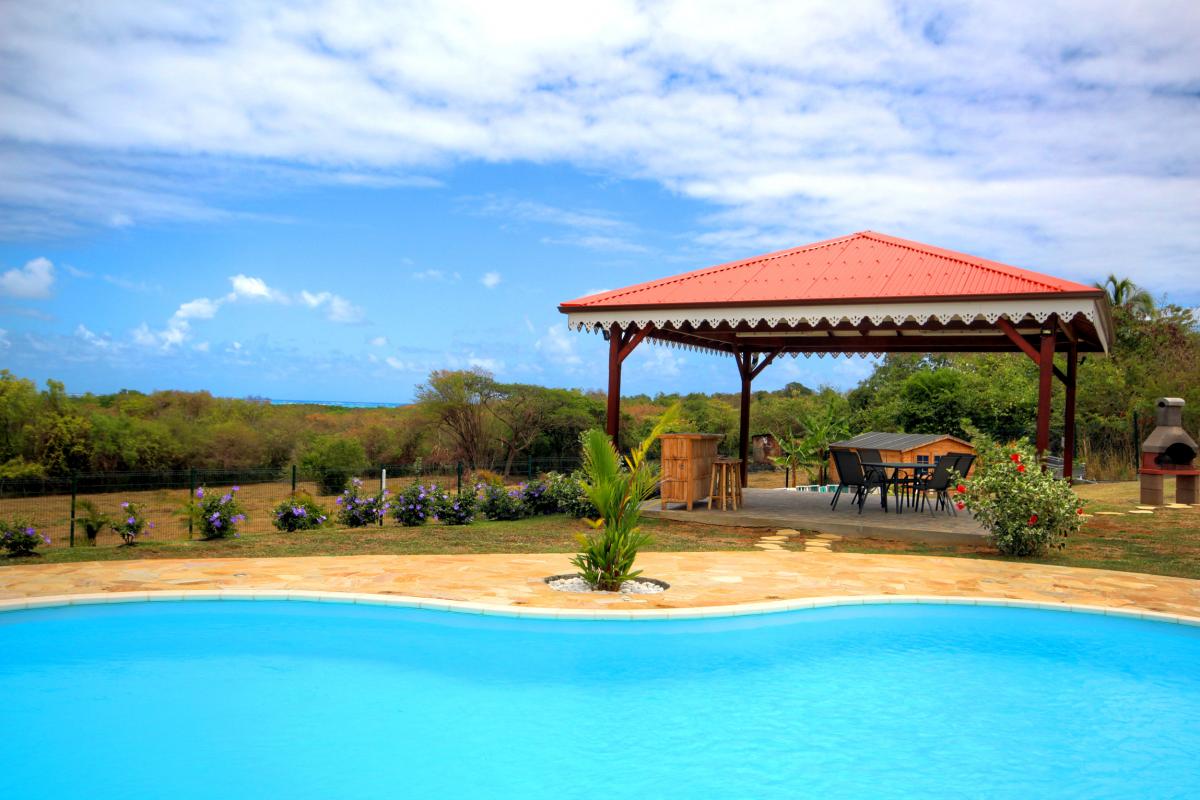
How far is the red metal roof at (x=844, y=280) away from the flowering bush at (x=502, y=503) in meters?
2.85

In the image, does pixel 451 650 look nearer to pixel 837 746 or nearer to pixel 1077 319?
pixel 837 746

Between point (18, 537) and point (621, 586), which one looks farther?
point (18, 537)

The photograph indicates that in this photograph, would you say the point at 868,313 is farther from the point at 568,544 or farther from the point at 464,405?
the point at 464,405

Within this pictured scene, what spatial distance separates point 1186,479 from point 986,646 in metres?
10.5

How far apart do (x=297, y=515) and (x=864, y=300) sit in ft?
26.4

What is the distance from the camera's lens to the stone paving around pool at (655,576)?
7.41 metres

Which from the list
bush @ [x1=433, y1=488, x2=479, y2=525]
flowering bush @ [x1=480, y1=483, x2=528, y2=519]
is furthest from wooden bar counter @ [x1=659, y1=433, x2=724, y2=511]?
bush @ [x1=433, y1=488, x2=479, y2=525]

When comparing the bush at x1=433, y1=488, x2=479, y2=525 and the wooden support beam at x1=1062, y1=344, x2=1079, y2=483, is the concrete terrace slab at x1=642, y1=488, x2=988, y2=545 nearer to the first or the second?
the wooden support beam at x1=1062, y1=344, x2=1079, y2=483

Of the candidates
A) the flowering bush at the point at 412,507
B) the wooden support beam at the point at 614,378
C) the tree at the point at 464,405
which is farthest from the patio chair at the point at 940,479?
the tree at the point at 464,405

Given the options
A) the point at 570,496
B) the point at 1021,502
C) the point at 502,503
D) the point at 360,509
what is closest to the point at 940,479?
the point at 1021,502

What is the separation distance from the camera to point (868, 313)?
11398 millimetres

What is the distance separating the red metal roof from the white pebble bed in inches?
205

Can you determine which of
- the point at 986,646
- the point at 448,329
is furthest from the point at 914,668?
the point at 448,329

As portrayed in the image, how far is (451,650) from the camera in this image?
21.3ft
